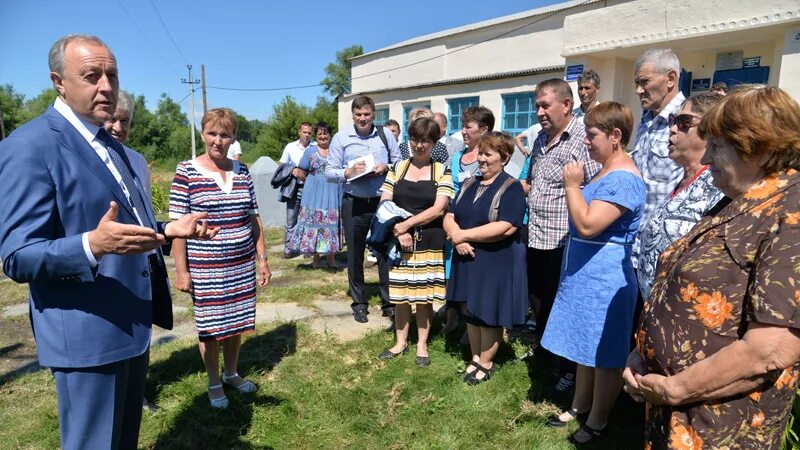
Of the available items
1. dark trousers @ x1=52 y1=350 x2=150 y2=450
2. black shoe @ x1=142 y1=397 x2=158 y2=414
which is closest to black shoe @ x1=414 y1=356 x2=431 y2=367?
black shoe @ x1=142 y1=397 x2=158 y2=414

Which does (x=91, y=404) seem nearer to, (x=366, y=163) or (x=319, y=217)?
(x=366, y=163)

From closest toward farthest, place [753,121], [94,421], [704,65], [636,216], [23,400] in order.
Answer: [753,121] < [94,421] < [636,216] < [23,400] < [704,65]

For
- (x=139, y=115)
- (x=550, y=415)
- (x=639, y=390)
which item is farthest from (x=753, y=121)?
(x=139, y=115)

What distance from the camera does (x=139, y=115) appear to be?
42.9m

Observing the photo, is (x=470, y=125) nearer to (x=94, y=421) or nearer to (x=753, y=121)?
(x=753, y=121)

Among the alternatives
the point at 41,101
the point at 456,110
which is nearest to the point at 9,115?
the point at 41,101

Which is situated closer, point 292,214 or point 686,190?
point 686,190

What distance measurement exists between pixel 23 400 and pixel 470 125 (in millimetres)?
3896

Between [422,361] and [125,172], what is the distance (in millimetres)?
2602

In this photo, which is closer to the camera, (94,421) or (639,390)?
(639,390)

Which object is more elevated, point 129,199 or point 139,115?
point 139,115

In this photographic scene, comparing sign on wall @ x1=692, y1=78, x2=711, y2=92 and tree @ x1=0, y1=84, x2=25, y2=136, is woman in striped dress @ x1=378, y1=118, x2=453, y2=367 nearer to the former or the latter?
sign on wall @ x1=692, y1=78, x2=711, y2=92

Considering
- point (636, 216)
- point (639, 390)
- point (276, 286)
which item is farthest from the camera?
point (276, 286)

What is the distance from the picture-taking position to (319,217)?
6.56 m
